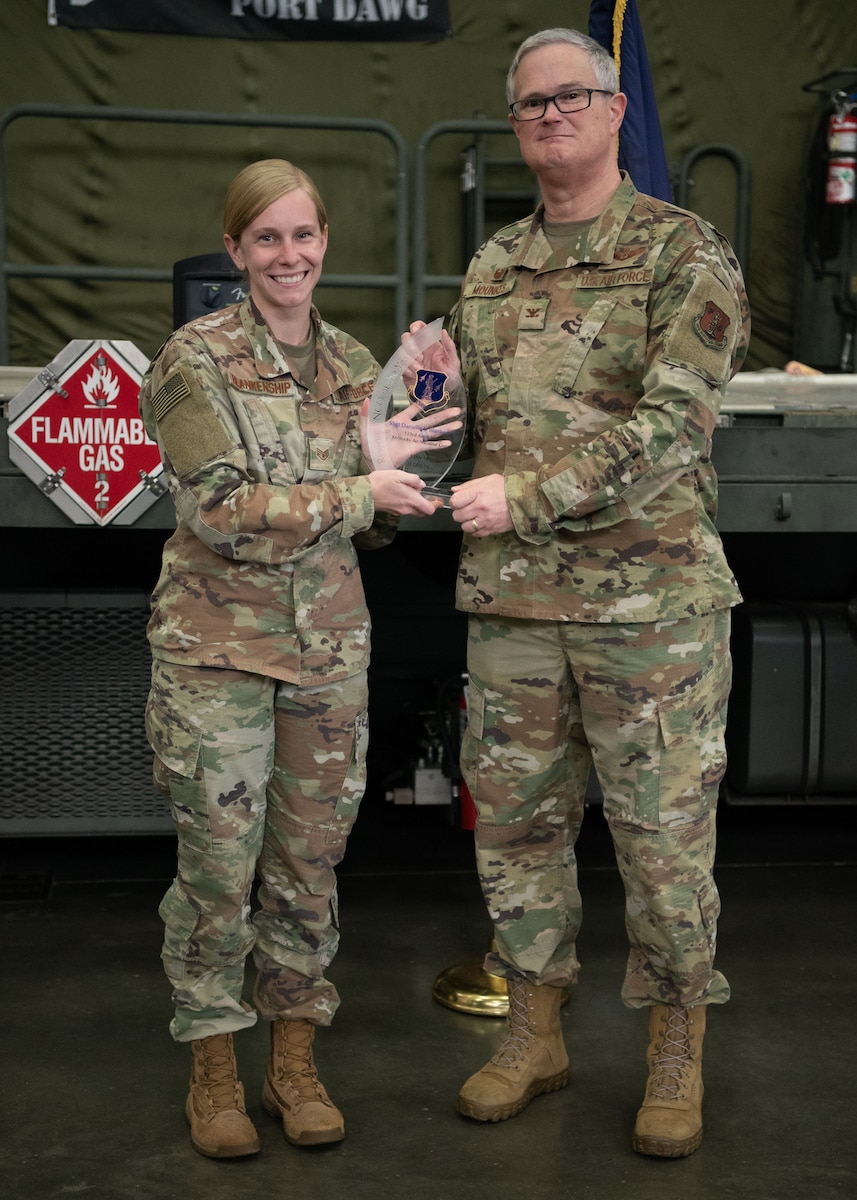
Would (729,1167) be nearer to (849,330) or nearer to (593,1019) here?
(593,1019)

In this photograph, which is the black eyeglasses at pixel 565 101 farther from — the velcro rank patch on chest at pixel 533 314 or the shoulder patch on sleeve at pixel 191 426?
the shoulder patch on sleeve at pixel 191 426

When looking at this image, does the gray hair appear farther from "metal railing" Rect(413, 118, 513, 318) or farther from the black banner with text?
the black banner with text

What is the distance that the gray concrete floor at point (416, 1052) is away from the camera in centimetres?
207

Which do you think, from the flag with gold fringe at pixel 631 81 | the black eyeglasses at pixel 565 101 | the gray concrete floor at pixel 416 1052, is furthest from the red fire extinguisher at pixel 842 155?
the black eyeglasses at pixel 565 101

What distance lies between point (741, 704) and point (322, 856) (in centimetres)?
155

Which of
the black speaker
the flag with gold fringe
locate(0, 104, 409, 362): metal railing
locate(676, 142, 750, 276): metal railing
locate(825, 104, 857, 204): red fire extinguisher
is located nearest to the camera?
the black speaker

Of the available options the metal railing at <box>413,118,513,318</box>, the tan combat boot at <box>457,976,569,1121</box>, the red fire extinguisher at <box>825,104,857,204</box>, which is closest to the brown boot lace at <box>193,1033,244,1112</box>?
the tan combat boot at <box>457,976,569,1121</box>

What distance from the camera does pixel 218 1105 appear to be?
7.02 feet

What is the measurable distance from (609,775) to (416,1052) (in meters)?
0.67

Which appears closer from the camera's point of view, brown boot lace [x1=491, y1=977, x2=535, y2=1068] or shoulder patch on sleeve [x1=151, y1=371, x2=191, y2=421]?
shoulder patch on sleeve [x1=151, y1=371, x2=191, y2=421]

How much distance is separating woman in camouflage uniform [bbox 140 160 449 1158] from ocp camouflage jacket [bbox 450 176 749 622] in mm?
177

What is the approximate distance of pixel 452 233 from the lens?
4629 mm

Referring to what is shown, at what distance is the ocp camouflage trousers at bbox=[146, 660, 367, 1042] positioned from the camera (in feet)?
6.65

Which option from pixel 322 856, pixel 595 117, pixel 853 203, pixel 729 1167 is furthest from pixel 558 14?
pixel 729 1167
